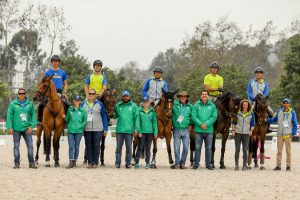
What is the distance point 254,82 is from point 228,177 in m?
4.30

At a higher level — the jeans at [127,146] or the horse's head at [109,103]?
the horse's head at [109,103]

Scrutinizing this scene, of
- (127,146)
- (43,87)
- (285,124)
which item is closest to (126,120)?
(127,146)

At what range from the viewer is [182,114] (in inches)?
671

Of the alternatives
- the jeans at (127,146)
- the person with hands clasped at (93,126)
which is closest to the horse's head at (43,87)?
the person with hands clasped at (93,126)

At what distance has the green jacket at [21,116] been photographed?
15945 mm

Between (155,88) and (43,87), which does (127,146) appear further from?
(43,87)

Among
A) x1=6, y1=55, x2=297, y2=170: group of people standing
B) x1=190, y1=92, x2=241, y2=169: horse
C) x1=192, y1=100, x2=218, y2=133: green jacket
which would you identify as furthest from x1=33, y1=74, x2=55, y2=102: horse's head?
x1=190, y1=92, x2=241, y2=169: horse

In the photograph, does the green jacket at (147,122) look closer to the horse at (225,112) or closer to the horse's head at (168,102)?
the horse's head at (168,102)

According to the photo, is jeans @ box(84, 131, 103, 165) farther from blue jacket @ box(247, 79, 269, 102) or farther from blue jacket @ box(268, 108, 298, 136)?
blue jacket @ box(268, 108, 298, 136)

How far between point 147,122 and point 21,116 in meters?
3.32

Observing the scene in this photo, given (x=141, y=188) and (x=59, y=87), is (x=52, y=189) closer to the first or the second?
(x=141, y=188)

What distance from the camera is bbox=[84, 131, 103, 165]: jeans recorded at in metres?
16.8

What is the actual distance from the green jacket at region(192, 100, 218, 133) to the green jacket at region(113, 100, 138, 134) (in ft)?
5.23

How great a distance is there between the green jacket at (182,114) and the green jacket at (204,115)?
0.59 ft
